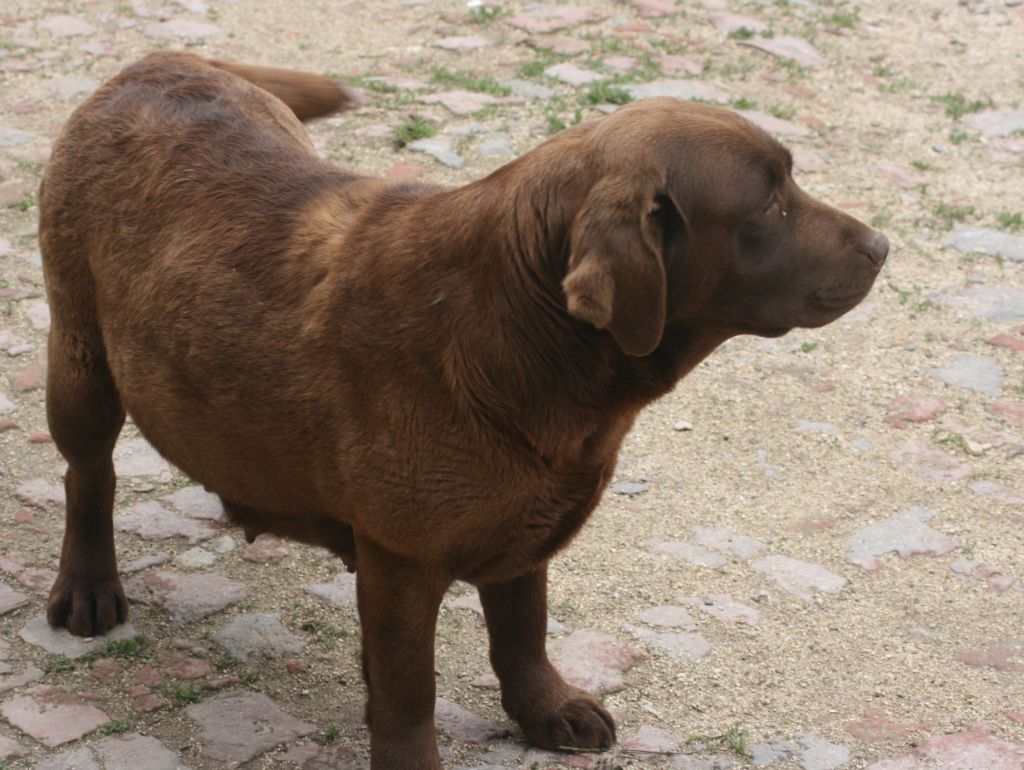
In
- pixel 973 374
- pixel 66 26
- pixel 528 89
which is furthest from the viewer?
pixel 66 26

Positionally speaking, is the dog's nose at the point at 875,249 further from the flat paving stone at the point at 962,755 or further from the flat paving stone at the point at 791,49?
the flat paving stone at the point at 791,49

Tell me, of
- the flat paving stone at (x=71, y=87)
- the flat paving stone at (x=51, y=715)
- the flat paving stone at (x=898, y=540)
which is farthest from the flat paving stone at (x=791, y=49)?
the flat paving stone at (x=51, y=715)

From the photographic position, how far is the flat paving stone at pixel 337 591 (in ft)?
15.6

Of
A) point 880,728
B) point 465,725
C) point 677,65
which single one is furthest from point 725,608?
point 677,65

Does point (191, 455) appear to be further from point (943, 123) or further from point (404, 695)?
point (943, 123)

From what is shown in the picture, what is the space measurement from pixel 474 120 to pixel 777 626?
4031 mm

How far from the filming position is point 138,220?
3928 millimetres

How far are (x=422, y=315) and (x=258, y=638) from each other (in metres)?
1.63

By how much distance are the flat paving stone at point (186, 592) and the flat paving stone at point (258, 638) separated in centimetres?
12

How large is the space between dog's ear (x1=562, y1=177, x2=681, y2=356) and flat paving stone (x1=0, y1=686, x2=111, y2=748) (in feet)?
6.57

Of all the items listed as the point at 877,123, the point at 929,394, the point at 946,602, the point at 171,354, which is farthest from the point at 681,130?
the point at 877,123

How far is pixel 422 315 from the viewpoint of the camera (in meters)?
3.37

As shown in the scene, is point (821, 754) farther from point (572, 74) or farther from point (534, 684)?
point (572, 74)

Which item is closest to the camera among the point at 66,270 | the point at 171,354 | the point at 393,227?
the point at 393,227
